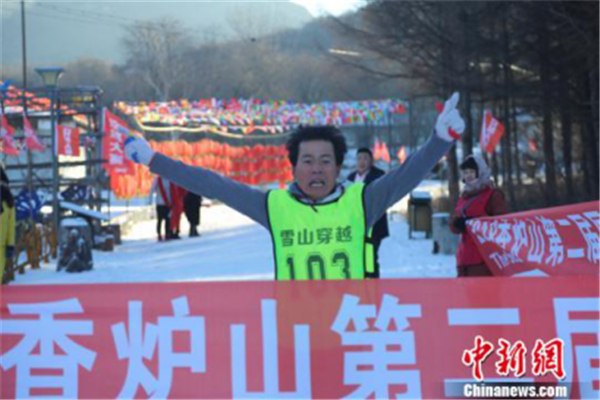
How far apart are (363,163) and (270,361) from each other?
19.8ft

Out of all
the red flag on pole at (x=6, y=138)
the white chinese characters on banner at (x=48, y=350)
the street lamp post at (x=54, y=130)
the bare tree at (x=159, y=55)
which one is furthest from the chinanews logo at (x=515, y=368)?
the bare tree at (x=159, y=55)

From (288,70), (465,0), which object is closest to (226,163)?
(465,0)

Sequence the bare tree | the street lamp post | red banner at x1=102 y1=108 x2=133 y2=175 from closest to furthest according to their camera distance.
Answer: the street lamp post
red banner at x1=102 y1=108 x2=133 y2=175
the bare tree

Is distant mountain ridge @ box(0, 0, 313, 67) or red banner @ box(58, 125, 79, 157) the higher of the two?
distant mountain ridge @ box(0, 0, 313, 67)

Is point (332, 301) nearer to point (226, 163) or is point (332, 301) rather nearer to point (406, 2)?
point (406, 2)

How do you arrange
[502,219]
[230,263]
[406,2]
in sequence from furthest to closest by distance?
[406,2], [230,263], [502,219]

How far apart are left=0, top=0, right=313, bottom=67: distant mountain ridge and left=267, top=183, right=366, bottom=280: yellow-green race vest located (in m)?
33.9

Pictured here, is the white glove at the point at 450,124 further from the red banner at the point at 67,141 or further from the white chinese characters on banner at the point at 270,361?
the red banner at the point at 67,141

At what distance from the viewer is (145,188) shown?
27938 millimetres

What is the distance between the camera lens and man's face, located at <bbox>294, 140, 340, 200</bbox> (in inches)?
170

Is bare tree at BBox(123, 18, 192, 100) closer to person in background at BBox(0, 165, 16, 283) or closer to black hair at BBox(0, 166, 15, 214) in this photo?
person in background at BBox(0, 165, 16, 283)

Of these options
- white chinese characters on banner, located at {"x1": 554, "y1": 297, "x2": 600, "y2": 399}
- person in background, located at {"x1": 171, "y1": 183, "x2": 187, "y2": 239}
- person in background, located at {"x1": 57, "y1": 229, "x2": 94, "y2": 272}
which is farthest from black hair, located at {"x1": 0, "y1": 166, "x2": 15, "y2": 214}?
person in background, located at {"x1": 171, "y1": 183, "x2": 187, "y2": 239}

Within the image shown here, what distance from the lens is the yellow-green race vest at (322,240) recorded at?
14.0 feet

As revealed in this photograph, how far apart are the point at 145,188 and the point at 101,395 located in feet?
79.1
